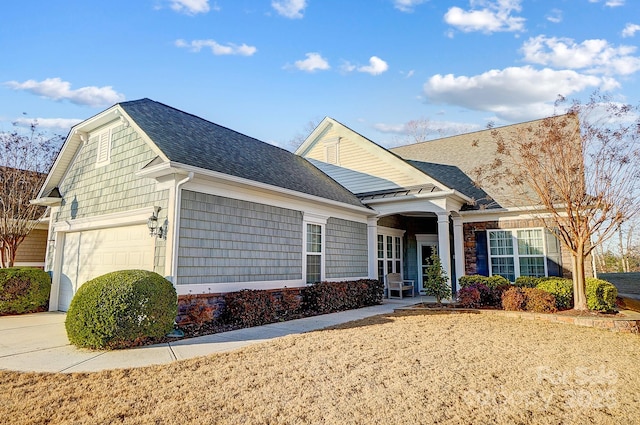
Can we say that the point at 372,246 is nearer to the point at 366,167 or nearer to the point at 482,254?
the point at 366,167

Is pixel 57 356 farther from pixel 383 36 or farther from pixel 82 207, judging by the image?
pixel 383 36

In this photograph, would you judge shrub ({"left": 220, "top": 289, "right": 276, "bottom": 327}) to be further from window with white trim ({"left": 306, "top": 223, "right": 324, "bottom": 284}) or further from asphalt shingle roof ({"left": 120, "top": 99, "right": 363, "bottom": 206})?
asphalt shingle roof ({"left": 120, "top": 99, "right": 363, "bottom": 206})

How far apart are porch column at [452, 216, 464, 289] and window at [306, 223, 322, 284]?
16.2 feet

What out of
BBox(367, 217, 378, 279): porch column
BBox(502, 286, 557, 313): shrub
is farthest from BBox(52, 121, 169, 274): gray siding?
BBox(502, 286, 557, 313): shrub

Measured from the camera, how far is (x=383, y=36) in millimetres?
12492

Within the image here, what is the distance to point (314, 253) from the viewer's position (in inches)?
413

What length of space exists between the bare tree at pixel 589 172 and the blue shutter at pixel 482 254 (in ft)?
10.3

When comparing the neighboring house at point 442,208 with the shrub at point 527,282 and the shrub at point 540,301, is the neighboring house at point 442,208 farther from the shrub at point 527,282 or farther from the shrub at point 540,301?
the shrub at point 540,301

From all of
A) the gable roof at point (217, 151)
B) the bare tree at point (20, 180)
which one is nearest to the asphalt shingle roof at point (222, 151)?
the gable roof at point (217, 151)

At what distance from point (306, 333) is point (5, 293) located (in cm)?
815

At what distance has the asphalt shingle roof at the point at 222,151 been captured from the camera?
7969 mm

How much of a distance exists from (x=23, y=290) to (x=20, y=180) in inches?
246

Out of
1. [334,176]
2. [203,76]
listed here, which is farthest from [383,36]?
[203,76]

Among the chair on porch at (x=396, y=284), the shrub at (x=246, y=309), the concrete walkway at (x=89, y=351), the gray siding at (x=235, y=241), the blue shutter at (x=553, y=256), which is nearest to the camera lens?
the concrete walkway at (x=89, y=351)
